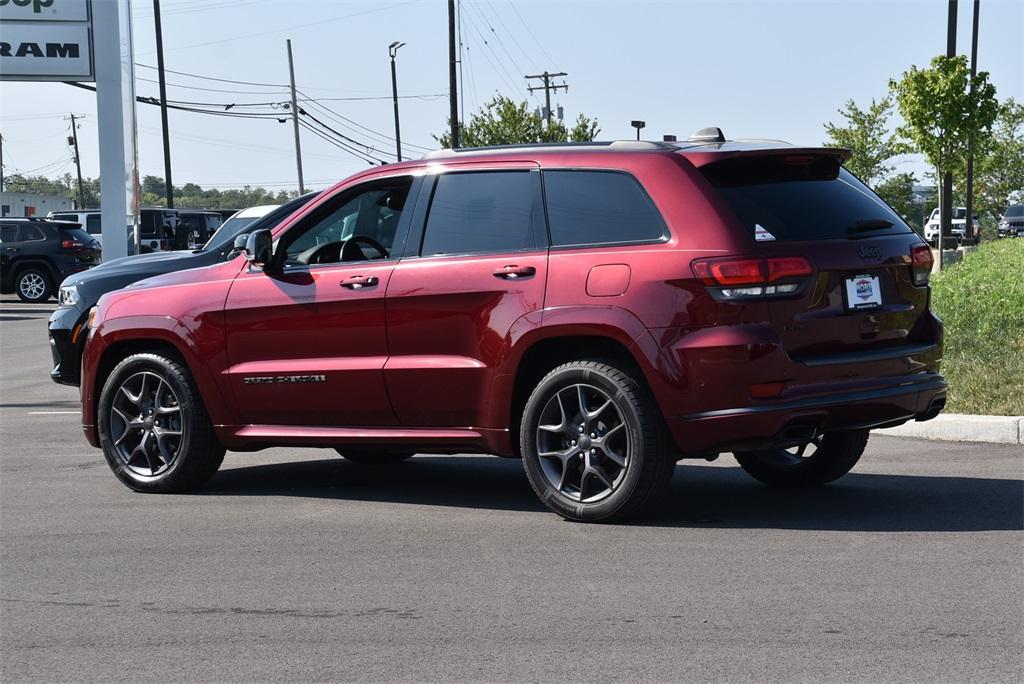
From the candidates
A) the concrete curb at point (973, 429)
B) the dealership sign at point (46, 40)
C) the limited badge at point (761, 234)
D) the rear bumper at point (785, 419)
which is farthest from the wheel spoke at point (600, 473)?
the dealership sign at point (46, 40)

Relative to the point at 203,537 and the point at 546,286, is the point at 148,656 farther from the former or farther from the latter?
the point at 546,286

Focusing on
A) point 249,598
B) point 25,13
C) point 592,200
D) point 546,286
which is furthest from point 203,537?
point 25,13

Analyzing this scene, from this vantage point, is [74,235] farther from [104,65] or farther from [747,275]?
[747,275]

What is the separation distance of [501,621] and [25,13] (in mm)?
25113

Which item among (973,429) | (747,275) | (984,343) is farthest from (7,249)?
(747,275)

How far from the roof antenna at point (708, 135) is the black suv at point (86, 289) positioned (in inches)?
184

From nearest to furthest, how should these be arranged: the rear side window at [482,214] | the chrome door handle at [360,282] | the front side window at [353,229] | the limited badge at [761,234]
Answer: the limited badge at [761,234], the rear side window at [482,214], the chrome door handle at [360,282], the front side window at [353,229]

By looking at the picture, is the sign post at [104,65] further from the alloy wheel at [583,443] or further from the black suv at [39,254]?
the alloy wheel at [583,443]

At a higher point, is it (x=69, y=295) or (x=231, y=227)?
(x=231, y=227)

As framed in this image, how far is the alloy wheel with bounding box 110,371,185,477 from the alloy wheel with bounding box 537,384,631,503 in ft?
7.67

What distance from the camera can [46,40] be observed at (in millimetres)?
26953

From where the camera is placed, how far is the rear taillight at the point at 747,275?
20.7 ft

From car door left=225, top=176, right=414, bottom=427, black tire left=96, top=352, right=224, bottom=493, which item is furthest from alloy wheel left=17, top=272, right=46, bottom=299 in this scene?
car door left=225, top=176, right=414, bottom=427

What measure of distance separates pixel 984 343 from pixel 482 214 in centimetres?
657
